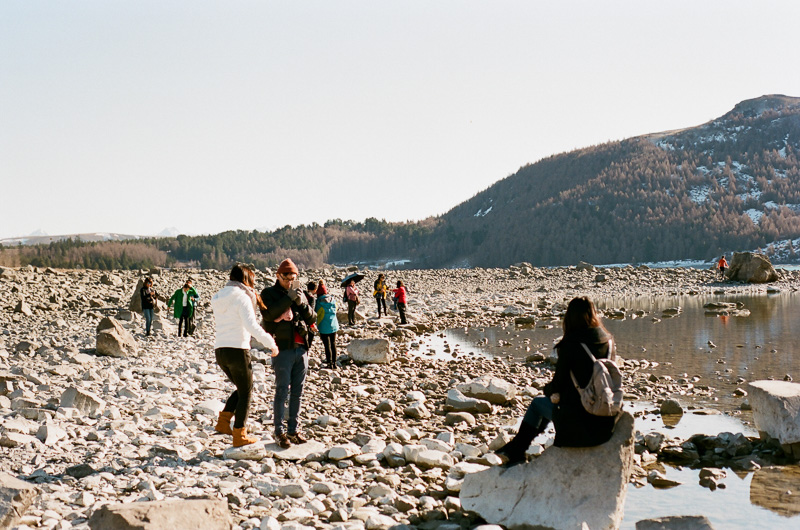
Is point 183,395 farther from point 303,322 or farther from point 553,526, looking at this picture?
point 553,526

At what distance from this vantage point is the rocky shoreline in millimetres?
6578

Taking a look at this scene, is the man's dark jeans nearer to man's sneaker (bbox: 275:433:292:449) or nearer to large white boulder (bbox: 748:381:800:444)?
man's sneaker (bbox: 275:433:292:449)

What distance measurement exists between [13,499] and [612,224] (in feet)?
520

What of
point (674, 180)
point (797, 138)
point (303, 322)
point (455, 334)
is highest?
point (797, 138)

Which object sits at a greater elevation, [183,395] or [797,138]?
[797,138]

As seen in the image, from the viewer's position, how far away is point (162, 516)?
527cm

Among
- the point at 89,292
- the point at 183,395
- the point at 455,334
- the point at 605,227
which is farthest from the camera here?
the point at 605,227

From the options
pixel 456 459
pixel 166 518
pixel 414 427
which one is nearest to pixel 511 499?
pixel 456 459

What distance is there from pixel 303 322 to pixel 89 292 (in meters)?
29.4

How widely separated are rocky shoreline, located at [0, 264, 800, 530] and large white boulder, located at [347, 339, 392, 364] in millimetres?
290

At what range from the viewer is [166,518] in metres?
5.27

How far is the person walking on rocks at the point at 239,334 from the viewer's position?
26.0ft

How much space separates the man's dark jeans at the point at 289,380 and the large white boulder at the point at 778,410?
20.1ft

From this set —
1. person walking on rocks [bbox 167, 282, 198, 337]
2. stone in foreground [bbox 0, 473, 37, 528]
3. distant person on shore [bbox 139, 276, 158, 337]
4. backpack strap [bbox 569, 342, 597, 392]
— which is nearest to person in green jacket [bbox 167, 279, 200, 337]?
person walking on rocks [bbox 167, 282, 198, 337]
